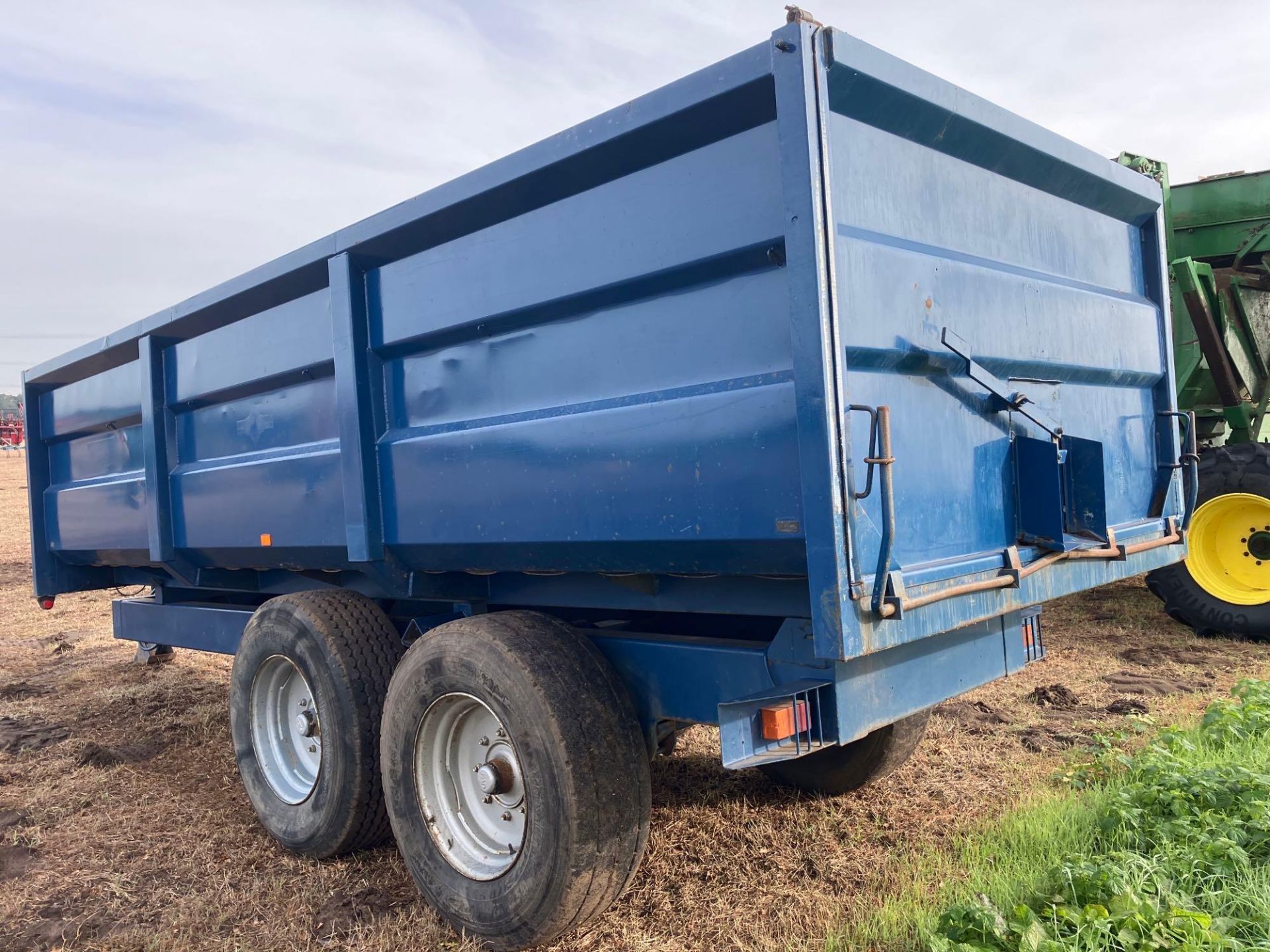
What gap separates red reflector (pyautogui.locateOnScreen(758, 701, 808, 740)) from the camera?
235cm

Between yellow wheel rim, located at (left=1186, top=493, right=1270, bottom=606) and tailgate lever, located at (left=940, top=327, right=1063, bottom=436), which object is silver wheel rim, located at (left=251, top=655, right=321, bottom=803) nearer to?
tailgate lever, located at (left=940, top=327, right=1063, bottom=436)

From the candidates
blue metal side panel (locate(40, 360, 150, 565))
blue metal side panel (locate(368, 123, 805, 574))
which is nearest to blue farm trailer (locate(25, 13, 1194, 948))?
blue metal side panel (locate(368, 123, 805, 574))

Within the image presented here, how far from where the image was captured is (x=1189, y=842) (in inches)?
108

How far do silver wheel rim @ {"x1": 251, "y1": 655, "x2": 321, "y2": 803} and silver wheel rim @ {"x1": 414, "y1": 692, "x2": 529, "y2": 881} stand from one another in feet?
3.15

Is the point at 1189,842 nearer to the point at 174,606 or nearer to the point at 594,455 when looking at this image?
the point at 594,455

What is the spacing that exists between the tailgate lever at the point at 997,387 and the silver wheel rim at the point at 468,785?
168 cm

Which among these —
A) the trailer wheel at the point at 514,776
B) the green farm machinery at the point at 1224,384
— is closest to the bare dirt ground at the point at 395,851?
the trailer wheel at the point at 514,776

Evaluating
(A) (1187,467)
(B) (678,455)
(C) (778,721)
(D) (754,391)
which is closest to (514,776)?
(C) (778,721)

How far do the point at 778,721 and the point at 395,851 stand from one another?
201 centimetres

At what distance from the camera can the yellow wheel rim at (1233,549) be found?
6.29 meters

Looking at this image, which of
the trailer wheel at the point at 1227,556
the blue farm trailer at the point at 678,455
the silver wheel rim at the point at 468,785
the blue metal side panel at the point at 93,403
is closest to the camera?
the blue farm trailer at the point at 678,455

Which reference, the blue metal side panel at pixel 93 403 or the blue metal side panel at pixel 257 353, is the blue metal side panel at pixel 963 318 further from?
the blue metal side panel at pixel 93 403

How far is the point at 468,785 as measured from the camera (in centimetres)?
314

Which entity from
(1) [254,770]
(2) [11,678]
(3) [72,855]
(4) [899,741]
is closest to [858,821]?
(4) [899,741]
